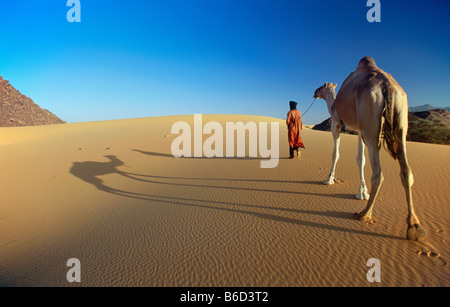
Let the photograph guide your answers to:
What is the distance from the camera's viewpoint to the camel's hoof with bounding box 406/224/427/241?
2.99 meters

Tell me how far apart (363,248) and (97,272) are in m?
3.74

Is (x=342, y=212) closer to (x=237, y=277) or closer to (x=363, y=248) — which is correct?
(x=363, y=248)

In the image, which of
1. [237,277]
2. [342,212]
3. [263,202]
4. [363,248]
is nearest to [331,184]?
[342,212]

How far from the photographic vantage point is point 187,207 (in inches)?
194

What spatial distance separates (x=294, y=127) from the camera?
9.02 m

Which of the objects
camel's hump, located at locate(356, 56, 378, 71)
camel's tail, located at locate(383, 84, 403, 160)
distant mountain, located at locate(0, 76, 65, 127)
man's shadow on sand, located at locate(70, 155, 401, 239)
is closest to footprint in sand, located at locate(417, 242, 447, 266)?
man's shadow on sand, located at locate(70, 155, 401, 239)

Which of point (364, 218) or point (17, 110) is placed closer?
point (364, 218)

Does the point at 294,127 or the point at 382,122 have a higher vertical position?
the point at 294,127

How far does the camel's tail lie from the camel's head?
4.21 m

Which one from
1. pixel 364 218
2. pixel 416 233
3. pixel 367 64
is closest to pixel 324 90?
pixel 367 64

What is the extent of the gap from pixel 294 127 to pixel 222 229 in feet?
21.6

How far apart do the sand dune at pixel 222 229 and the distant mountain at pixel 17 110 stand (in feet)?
176

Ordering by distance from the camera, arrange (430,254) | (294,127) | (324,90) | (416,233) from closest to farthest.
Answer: (430,254) < (416,233) < (324,90) < (294,127)

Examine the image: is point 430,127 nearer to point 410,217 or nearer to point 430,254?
point 410,217
